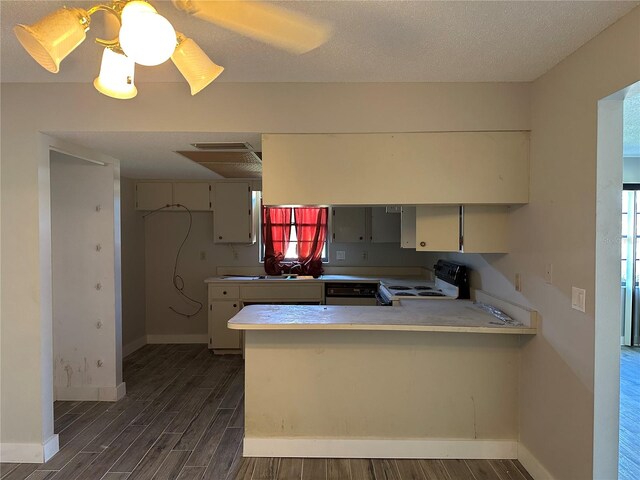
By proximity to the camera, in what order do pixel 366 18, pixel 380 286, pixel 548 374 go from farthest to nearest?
pixel 380 286 < pixel 548 374 < pixel 366 18

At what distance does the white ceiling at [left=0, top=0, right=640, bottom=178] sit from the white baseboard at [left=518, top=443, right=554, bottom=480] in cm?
231

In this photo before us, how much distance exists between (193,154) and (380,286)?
7.87 ft

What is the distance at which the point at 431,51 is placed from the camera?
1873mm

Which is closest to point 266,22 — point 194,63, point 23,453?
point 194,63

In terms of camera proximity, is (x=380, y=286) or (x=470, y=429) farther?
(x=380, y=286)

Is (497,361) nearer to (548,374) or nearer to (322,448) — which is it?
(548,374)

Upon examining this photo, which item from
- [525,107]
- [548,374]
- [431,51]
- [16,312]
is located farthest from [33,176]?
[548,374]

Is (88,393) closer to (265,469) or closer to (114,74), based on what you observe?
(265,469)

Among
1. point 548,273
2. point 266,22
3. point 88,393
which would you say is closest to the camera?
point 266,22

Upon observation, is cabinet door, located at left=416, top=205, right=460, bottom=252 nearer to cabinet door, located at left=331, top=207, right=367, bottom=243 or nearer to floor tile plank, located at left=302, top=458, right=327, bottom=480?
floor tile plank, located at left=302, top=458, right=327, bottom=480

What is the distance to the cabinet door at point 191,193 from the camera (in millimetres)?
4695

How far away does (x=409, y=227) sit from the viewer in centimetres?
347

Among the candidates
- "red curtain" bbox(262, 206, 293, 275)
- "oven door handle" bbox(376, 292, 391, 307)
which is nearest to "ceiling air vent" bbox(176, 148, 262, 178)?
"red curtain" bbox(262, 206, 293, 275)

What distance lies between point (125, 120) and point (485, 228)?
251 cm
